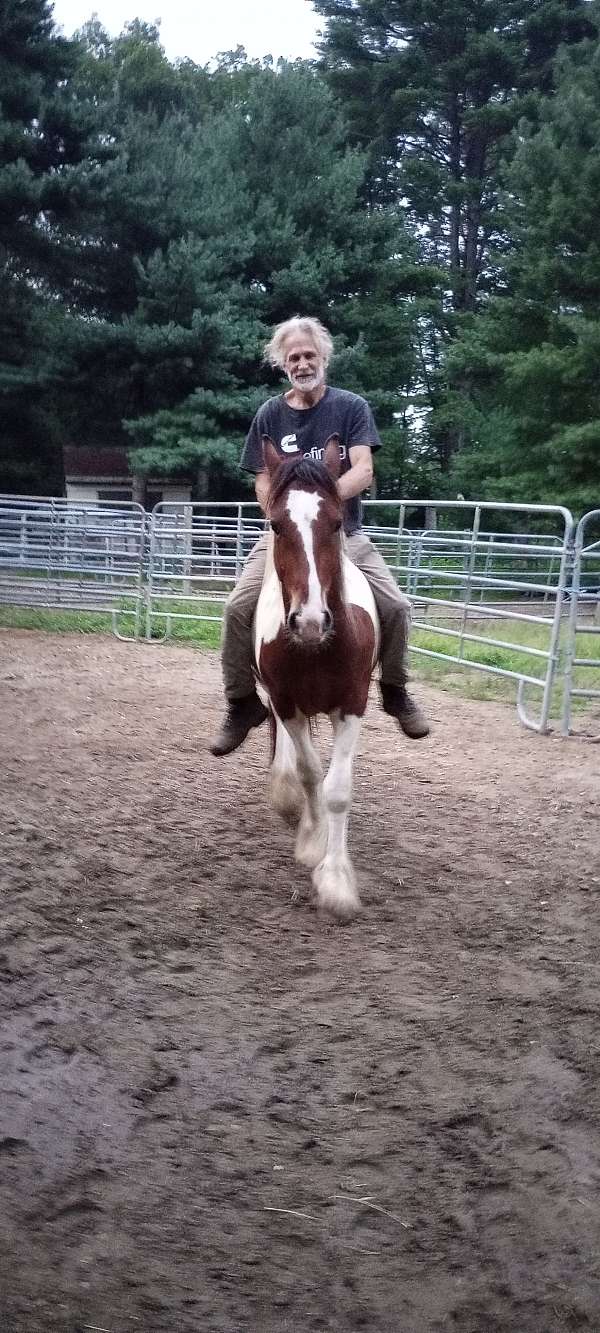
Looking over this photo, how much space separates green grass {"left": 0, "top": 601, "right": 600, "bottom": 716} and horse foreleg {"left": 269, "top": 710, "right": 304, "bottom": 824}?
3607 millimetres

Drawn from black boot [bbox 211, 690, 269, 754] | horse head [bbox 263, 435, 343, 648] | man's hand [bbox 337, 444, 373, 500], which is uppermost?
man's hand [bbox 337, 444, 373, 500]

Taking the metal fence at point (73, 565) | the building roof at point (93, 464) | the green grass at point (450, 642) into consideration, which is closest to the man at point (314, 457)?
the green grass at point (450, 642)

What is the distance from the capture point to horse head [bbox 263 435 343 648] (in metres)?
3.58

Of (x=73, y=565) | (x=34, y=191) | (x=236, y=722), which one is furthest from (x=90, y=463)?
(x=236, y=722)

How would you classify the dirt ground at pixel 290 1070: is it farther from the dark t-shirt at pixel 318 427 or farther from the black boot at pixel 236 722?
the dark t-shirt at pixel 318 427

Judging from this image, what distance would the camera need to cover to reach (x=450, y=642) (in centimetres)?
1273

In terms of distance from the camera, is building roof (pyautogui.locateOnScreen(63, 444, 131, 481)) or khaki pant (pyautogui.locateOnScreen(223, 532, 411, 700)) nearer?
khaki pant (pyautogui.locateOnScreen(223, 532, 411, 700))

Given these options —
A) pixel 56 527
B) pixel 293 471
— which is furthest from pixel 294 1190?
pixel 56 527

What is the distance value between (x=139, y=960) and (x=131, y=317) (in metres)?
21.8

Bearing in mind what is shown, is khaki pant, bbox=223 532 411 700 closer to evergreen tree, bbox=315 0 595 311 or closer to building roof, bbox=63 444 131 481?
building roof, bbox=63 444 131 481

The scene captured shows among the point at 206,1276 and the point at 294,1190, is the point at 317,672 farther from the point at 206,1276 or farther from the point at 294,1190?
the point at 206,1276

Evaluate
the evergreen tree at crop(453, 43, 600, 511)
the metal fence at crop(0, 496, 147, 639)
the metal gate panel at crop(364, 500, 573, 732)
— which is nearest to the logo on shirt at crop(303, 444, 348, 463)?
the metal gate panel at crop(364, 500, 573, 732)

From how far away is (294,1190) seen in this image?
7.66ft

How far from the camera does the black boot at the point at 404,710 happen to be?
5.10 m
